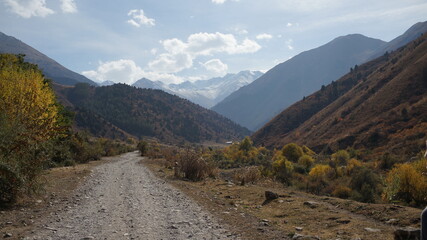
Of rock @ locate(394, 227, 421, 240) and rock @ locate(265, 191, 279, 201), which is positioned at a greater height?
rock @ locate(394, 227, 421, 240)

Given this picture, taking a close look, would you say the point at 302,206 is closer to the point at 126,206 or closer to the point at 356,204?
the point at 356,204

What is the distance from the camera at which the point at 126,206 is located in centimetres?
1105

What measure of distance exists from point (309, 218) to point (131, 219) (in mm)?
5448

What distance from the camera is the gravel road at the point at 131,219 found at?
7.63 m

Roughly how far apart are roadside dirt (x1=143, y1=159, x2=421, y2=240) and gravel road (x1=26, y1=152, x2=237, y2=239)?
2.53 ft

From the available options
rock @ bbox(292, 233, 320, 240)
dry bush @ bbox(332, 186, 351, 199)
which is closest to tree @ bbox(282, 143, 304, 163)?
dry bush @ bbox(332, 186, 351, 199)

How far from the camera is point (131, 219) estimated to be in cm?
911

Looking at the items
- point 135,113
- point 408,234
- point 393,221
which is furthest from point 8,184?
point 135,113

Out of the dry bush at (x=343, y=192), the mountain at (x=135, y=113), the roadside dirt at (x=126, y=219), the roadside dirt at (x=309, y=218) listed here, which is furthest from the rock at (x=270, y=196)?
the mountain at (x=135, y=113)

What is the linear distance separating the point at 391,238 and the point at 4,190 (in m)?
11.6

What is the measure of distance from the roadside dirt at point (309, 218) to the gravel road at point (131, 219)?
0.77 meters

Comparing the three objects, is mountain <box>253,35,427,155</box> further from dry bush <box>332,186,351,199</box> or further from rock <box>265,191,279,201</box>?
rock <box>265,191,279,201</box>

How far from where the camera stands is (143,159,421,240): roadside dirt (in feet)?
25.0

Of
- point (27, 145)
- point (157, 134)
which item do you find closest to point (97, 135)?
point (157, 134)
